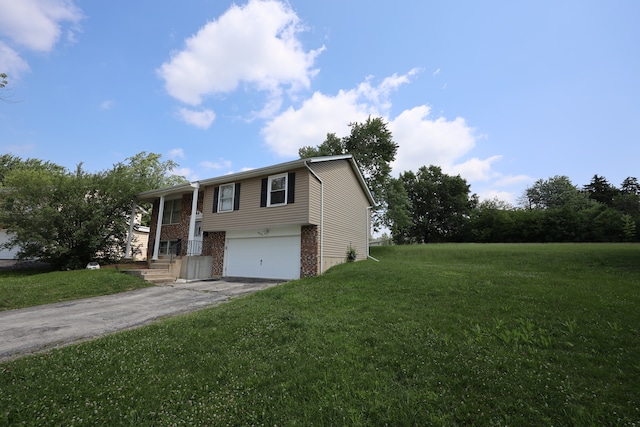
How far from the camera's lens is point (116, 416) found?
8.50 ft

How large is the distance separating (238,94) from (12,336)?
12.5 metres

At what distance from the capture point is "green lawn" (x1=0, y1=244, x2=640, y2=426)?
8.38ft

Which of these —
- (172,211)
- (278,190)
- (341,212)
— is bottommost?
(341,212)

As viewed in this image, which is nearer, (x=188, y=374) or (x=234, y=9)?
(x=188, y=374)

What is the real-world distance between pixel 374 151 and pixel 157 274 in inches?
736

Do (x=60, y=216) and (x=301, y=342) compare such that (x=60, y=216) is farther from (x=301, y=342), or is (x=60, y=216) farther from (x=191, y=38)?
(x=301, y=342)

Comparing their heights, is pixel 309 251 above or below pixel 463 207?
below

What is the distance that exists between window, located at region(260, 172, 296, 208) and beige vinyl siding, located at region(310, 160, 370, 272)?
1277 mm

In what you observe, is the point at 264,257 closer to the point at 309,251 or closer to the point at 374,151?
the point at 309,251

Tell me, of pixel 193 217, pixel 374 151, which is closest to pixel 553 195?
pixel 374 151

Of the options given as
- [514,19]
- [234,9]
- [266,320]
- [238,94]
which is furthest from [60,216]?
[514,19]

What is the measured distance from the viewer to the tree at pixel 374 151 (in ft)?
76.7

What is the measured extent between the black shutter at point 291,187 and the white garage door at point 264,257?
1.78 meters

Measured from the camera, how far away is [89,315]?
6.64 meters
